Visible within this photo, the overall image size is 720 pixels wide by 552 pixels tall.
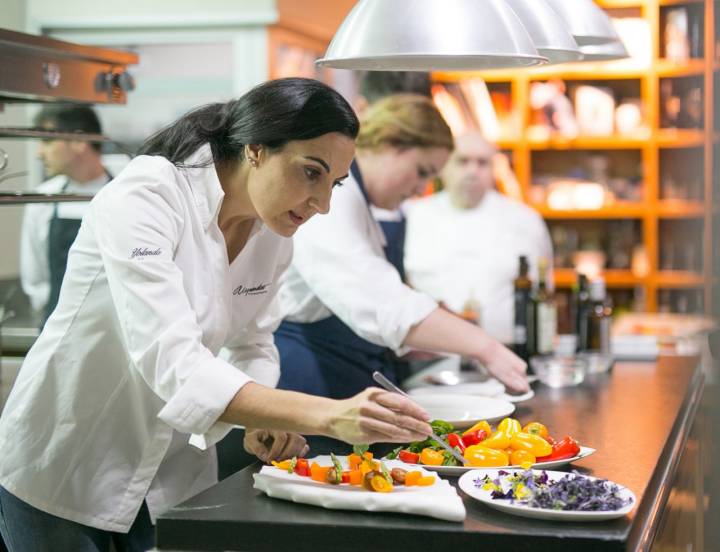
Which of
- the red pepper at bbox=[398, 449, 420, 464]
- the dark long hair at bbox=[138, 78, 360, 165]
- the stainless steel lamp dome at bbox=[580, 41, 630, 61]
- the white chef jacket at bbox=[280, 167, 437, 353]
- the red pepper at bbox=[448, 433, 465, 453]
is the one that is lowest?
the red pepper at bbox=[398, 449, 420, 464]

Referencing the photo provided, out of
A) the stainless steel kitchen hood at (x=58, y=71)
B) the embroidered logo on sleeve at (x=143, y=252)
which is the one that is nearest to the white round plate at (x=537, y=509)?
the embroidered logo on sleeve at (x=143, y=252)

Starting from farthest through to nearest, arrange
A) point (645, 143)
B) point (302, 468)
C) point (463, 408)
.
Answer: point (645, 143), point (463, 408), point (302, 468)

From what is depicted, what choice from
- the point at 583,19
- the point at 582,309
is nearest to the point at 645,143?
the point at 582,309

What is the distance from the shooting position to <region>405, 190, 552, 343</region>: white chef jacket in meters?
5.10

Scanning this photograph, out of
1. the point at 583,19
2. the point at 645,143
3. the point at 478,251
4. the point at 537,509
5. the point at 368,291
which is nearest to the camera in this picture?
the point at 537,509

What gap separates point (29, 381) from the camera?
2.00m

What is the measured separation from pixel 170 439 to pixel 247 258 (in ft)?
1.28

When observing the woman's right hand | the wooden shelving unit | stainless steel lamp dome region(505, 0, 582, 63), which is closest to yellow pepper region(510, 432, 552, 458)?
the woman's right hand

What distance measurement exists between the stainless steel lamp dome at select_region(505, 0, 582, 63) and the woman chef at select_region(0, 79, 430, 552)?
0.52 m

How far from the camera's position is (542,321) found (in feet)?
11.2

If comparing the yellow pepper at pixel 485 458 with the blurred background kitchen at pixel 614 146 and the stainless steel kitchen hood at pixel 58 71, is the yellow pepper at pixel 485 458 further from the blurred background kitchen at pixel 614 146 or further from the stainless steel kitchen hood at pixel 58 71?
the blurred background kitchen at pixel 614 146

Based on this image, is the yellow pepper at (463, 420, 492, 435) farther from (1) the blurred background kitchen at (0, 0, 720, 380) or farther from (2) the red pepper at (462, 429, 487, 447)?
(1) the blurred background kitchen at (0, 0, 720, 380)

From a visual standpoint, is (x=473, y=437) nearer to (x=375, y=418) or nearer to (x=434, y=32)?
(x=375, y=418)

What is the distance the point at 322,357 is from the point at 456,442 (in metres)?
0.87
